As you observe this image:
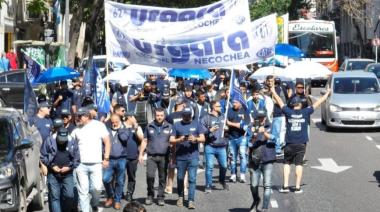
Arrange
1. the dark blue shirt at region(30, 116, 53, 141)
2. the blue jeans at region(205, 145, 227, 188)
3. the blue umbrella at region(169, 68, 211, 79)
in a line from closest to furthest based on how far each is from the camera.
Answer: the dark blue shirt at region(30, 116, 53, 141) < the blue jeans at region(205, 145, 227, 188) < the blue umbrella at region(169, 68, 211, 79)

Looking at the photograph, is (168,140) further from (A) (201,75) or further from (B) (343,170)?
(A) (201,75)

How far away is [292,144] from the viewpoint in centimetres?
1700

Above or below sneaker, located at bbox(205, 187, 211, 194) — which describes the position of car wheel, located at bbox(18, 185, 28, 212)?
above

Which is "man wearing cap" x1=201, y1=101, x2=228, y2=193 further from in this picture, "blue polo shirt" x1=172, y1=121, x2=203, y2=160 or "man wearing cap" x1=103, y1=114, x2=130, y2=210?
"man wearing cap" x1=103, y1=114, x2=130, y2=210

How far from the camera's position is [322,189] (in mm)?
17156

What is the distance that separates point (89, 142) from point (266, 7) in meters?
60.6

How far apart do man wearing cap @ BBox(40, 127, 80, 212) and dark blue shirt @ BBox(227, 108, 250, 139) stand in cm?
496

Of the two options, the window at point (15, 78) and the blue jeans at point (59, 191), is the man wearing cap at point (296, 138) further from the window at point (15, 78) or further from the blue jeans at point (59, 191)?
the window at point (15, 78)

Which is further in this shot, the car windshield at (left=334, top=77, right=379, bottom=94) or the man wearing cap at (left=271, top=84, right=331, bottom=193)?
the car windshield at (left=334, top=77, right=379, bottom=94)

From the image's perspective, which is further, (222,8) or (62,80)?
(62,80)

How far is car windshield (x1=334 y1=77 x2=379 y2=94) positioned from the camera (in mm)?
27281

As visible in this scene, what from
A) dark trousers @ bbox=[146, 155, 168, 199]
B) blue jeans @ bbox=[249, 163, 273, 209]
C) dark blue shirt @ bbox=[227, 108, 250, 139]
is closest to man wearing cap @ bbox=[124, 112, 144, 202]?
dark trousers @ bbox=[146, 155, 168, 199]

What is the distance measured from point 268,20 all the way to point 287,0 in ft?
197

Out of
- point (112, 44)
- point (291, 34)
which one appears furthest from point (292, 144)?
point (291, 34)
